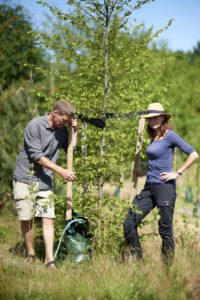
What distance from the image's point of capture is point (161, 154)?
500 centimetres

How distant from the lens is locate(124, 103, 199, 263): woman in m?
4.95

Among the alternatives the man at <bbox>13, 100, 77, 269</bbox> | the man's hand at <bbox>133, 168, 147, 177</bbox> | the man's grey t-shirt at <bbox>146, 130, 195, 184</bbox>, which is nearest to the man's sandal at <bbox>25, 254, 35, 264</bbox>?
the man at <bbox>13, 100, 77, 269</bbox>

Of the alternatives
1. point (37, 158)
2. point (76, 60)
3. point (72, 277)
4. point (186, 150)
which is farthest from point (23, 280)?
point (76, 60)

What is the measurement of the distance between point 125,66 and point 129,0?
0.76m

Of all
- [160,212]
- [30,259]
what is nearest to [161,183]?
[160,212]

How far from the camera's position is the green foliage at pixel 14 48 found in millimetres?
11922

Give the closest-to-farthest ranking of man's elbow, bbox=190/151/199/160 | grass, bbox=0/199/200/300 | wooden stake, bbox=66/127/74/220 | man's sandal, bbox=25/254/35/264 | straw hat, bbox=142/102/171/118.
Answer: grass, bbox=0/199/200/300 → man's elbow, bbox=190/151/199/160 → straw hat, bbox=142/102/171/118 → wooden stake, bbox=66/127/74/220 → man's sandal, bbox=25/254/35/264

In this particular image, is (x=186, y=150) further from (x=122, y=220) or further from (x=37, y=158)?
(x=37, y=158)

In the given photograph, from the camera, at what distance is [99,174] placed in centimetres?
560

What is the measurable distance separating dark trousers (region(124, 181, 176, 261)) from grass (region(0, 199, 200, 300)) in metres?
0.17

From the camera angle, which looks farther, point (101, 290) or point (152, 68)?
point (152, 68)

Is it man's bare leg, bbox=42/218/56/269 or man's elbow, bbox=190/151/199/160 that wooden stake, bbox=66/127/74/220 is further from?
man's elbow, bbox=190/151/199/160

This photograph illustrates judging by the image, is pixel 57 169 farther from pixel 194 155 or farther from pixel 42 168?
pixel 194 155

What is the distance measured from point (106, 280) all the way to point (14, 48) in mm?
8874
